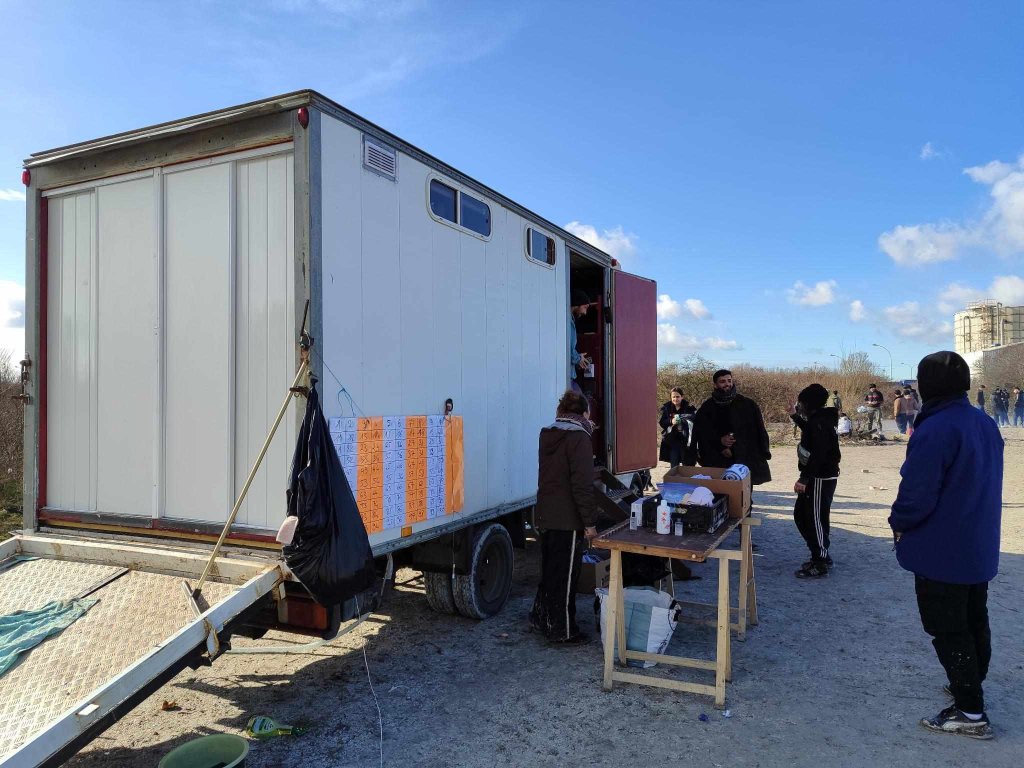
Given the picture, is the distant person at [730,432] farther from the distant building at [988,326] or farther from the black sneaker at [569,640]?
the distant building at [988,326]

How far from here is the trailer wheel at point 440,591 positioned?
5.11m

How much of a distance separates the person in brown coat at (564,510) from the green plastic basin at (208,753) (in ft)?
7.62

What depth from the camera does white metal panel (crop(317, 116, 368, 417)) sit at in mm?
3553

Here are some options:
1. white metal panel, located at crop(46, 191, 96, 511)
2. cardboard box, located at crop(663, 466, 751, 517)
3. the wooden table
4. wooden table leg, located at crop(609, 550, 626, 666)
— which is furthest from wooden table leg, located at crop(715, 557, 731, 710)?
white metal panel, located at crop(46, 191, 96, 511)

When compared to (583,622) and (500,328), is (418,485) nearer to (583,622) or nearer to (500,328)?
(500,328)

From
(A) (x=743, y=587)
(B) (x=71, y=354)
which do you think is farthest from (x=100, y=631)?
(A) (x=743, y=587)

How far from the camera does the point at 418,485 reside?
4.26 meters

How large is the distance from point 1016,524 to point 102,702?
10.3 meters

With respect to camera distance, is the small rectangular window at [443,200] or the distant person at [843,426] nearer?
the small rectangular window at [443,200]

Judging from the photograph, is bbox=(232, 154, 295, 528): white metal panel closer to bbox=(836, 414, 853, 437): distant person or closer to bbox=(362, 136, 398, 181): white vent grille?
bbox=(362, 136, 398, 181): white vent grille

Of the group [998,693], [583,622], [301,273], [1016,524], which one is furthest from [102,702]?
[1016,524]

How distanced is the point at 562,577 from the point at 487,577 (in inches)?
33.5

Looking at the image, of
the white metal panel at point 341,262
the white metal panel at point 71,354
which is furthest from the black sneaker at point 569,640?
the white metal panel at point 71,354

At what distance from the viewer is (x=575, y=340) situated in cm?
689
